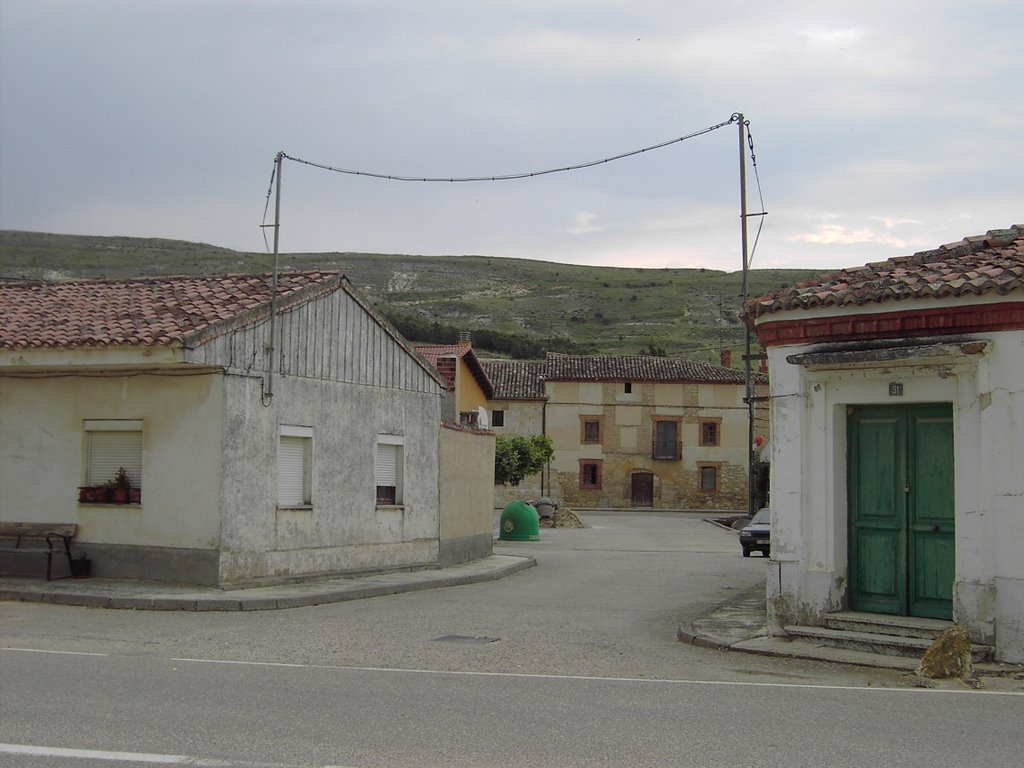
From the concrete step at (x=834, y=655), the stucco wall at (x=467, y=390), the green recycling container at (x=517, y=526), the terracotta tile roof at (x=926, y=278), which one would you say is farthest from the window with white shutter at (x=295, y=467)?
the stucco wall at (x=467, y=390)

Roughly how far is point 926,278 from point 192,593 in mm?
10450

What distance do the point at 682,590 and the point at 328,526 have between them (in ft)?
20.0

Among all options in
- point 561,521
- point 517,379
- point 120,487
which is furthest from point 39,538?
point 517,379

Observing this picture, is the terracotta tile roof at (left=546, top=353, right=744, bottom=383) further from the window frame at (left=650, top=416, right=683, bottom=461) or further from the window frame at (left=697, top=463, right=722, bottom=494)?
the window frame at (left=697, top=463, right=722, bottom=494)

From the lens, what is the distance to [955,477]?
1129 cm

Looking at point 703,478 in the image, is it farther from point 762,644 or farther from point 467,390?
point 762,644

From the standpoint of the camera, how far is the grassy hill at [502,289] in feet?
311

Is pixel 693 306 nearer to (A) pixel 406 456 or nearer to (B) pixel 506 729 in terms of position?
(A) pixel 406 456

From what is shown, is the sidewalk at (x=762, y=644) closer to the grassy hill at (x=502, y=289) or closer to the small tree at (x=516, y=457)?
the small tree at (x=516, y=457)

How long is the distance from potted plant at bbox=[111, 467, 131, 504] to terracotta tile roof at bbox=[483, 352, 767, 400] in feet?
163

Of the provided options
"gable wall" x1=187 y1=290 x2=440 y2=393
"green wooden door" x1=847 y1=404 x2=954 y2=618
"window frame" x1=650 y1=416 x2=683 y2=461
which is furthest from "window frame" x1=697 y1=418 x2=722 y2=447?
"green wooden door" x1=847 y1=404 x2=954 y2=618

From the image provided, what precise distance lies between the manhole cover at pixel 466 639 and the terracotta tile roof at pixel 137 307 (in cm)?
578

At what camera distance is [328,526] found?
18672mm

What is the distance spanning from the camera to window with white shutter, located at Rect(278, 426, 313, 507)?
17688 mm
